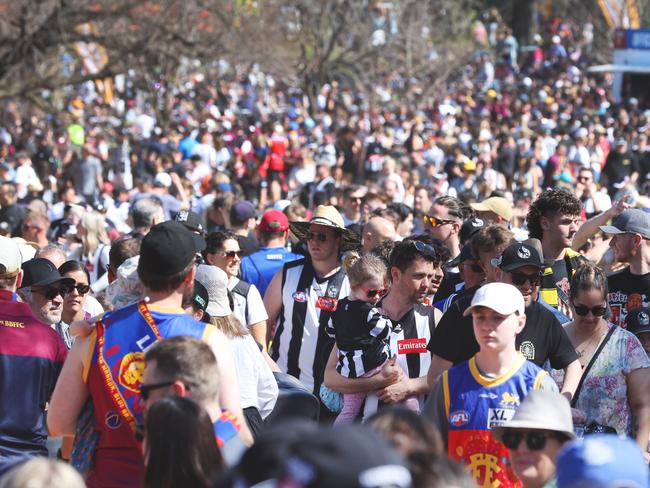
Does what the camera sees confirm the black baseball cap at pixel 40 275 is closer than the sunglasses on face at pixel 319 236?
Yes

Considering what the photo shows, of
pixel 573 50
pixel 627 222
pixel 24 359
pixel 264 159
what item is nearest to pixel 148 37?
pixel 264 159

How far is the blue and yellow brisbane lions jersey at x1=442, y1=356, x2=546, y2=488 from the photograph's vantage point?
4.57m

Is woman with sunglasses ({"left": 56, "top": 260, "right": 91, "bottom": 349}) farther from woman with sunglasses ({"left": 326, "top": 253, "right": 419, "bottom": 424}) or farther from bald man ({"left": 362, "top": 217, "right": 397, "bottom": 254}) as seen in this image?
bald man ({"left": 362, "top": 217, "right": 397, "bottom": 254})

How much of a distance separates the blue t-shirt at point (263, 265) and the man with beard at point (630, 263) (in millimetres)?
2558

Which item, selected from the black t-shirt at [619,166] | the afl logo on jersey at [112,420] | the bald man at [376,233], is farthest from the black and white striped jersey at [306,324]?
the black t-shirt at [619,166]

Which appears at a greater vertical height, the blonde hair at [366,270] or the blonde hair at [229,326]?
the blonde hair at [366,270]

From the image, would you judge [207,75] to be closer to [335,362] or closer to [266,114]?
[266,114]

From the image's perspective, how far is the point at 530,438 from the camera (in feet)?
13.5

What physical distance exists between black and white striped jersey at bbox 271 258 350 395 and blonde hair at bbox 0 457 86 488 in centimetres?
419

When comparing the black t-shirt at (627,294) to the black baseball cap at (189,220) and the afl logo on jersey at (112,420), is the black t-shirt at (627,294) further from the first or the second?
the afl logo on jersey at (112,420)

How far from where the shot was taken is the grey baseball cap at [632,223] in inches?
274

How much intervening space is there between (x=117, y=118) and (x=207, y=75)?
668 cm

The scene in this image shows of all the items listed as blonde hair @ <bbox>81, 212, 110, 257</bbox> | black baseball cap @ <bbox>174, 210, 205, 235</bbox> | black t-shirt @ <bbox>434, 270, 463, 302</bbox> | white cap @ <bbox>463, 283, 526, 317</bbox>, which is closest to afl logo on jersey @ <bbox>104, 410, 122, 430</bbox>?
white cap @ <bbox>463, 283, 526, 317</bbox>

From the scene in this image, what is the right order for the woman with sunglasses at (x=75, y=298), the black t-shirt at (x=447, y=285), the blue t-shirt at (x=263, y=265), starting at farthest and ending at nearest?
the blue t-shirt at (x=263, y=265) → the black t-shirt at (x=447, y=285) → the woman with sunglasses at (x=75, y=298)
